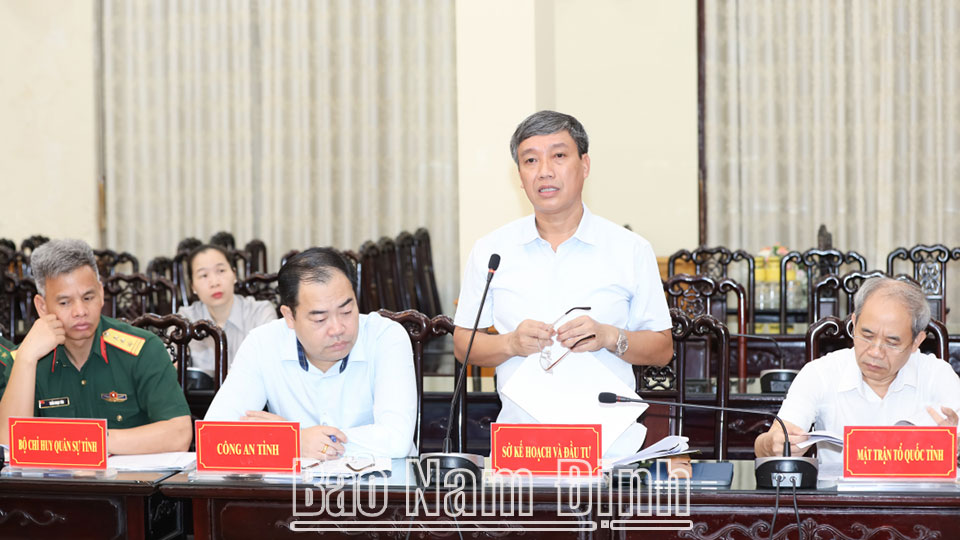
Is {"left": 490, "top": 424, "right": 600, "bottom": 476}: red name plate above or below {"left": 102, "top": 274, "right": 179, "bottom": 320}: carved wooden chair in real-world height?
below

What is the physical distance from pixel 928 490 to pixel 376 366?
111 centimetres

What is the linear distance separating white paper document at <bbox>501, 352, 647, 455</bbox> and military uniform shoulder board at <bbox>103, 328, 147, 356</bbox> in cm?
98

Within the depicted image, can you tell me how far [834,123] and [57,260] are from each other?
5297 millimetres

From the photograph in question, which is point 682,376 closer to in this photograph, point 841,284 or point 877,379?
point 877,379

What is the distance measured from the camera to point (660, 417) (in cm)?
227

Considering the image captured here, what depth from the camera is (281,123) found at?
22.4 feet

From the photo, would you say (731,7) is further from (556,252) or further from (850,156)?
(556,252)

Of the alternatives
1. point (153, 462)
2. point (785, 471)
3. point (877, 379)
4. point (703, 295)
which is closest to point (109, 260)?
point (703, 295)

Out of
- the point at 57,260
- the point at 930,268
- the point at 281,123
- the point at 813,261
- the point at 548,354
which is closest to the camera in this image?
the point at 548,354

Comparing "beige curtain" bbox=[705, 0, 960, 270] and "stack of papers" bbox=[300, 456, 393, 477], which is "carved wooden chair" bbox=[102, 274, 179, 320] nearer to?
"stack of papers" bbox=[300, 456, 393, 477]

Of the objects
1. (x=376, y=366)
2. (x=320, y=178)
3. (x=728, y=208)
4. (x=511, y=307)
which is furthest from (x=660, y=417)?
(x=320, y=178)

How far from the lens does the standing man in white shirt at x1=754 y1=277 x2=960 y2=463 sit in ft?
6.64

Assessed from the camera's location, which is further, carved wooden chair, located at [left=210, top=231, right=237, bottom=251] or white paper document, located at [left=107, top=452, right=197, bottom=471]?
carved wooden chair, located at [left=210, top=231, right=237, bottom=251]

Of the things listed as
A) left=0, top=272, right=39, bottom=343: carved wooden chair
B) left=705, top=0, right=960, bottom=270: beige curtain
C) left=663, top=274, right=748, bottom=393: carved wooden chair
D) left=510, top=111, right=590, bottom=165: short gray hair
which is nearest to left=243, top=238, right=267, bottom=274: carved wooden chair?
left=0, top=272, right=39, bottom=343: carved wooden chair
